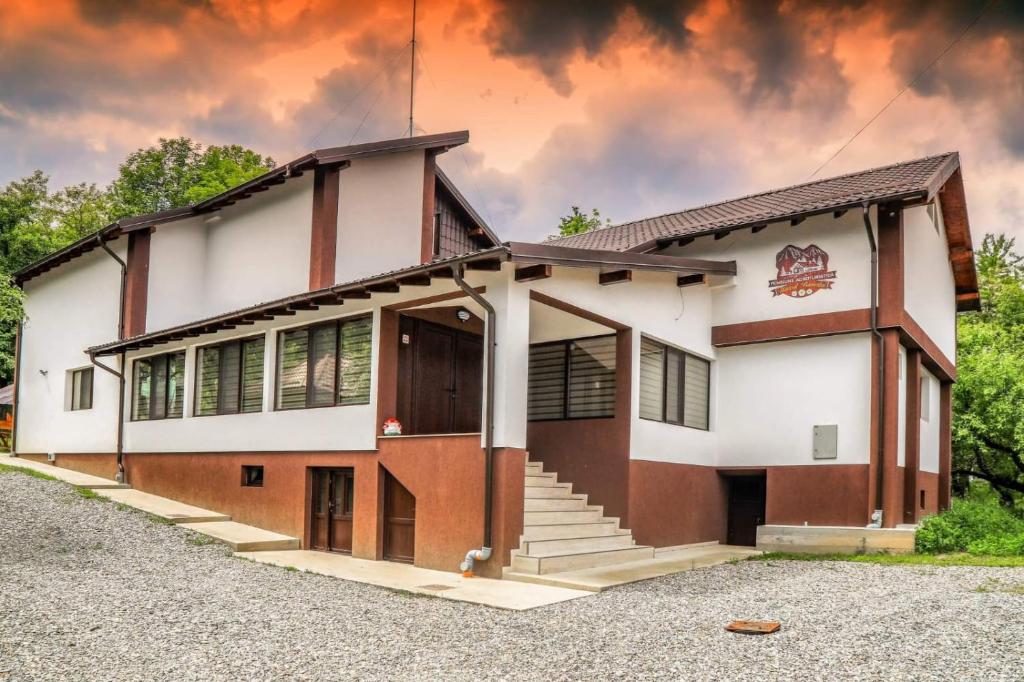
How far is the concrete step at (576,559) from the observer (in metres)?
9.02

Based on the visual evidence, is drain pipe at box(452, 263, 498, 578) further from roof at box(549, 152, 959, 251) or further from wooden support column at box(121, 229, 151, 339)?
wooden support column at box(121, 229, 151, 339)

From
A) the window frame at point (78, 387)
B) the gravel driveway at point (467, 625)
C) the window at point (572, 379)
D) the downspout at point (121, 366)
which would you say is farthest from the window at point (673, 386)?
the window frame at point (78, 387)

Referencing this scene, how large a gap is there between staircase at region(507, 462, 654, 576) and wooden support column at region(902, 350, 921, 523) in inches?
188

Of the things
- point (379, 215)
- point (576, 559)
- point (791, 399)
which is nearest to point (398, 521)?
point (576, 559)

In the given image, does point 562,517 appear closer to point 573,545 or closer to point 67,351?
point 573,545

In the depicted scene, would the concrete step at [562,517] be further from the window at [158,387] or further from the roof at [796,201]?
the window at [158,387]

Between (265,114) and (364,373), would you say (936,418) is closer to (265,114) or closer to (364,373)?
(364,373)

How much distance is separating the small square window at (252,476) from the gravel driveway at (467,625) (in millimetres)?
2635

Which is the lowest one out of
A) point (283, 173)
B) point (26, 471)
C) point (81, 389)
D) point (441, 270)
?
point (26, 471)

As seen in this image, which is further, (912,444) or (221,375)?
(221,375)

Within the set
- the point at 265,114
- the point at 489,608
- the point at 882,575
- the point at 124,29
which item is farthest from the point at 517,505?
the point at 265,114

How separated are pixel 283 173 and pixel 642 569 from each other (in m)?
8.49

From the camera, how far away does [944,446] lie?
16.2 meters

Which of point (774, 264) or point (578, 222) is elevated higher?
point (578, 222)
